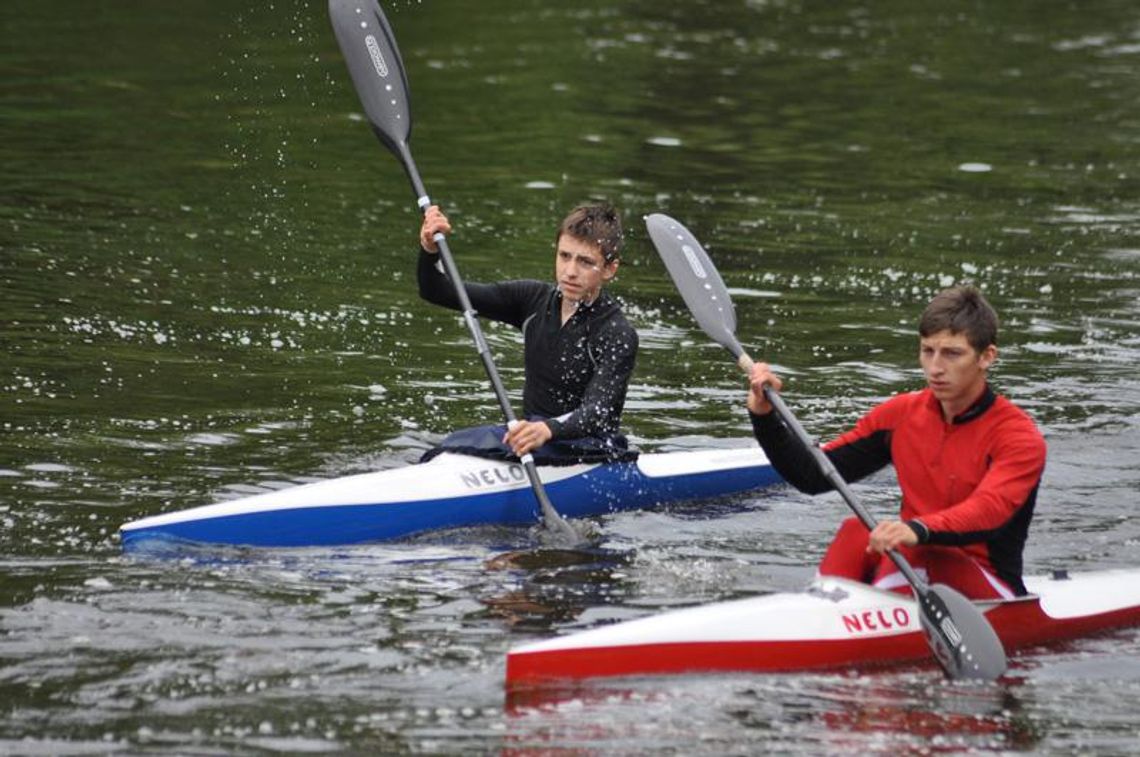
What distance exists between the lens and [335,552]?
8.28 meters

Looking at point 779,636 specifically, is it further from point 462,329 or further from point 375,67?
point 462,329

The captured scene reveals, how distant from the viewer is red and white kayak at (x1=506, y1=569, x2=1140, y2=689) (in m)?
6.59

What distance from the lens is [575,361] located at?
8.91 meters

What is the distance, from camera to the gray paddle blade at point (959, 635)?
6863 millimetres

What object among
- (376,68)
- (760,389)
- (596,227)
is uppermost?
(376,68)

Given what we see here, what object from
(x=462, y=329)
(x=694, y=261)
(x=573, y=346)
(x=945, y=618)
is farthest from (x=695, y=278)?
(x=462, y=329)

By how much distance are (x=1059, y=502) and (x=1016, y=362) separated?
2876 millimetres

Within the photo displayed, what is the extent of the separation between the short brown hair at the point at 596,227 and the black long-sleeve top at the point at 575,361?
0.32 m

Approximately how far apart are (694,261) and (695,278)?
78mm

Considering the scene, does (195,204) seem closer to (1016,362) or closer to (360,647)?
(1016,362)

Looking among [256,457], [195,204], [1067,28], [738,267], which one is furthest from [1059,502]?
[1067,28]

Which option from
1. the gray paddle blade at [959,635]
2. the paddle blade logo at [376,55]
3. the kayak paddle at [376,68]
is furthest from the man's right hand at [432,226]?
the gray paddle blade at [959,635]

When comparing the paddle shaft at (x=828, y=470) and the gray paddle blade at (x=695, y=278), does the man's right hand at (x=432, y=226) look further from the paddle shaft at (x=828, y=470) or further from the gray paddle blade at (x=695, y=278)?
the paddle shaft at (x=828, y=470)

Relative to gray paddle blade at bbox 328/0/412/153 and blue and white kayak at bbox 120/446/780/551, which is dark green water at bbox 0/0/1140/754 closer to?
blue and white kayak at bbox 120/446/780/551
